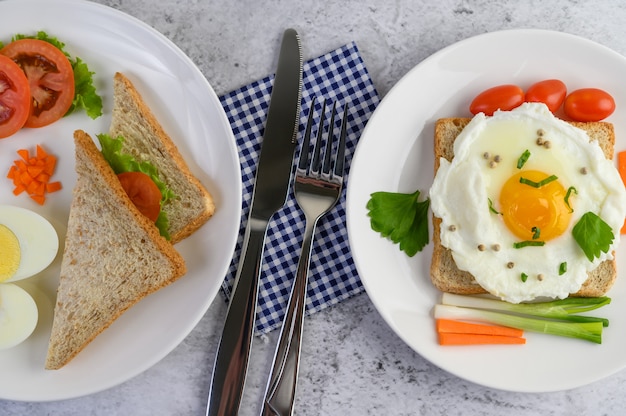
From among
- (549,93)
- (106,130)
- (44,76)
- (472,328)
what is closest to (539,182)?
(549,93)

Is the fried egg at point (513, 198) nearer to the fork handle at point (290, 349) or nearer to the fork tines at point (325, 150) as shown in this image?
the fork tines at point (325, 150)

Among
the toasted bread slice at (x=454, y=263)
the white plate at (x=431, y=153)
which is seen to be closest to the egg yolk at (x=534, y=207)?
the toasted bread slice at (x=454, y=263)

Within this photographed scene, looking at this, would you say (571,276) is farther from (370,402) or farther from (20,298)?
(20,298)

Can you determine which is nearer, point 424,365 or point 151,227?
point 151,227

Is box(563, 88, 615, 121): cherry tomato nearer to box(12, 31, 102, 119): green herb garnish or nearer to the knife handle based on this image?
the knife handle

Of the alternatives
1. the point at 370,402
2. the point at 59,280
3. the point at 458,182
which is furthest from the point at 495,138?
the point at 59,280

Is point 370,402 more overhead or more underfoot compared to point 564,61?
more underfoot

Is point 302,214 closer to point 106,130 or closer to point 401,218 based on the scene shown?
point 401,218

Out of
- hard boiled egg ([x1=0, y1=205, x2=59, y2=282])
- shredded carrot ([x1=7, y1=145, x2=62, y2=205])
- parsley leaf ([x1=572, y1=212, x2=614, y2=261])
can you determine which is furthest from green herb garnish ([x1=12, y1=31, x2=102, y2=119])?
parsley leaf ([x1=572, y1=212, x2=614, y2=261])
